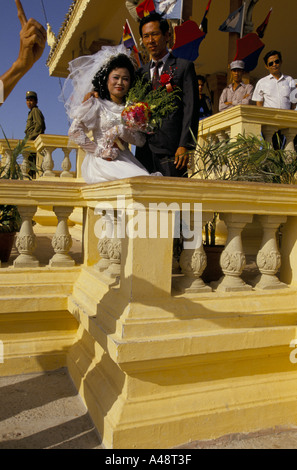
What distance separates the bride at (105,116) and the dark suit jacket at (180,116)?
0.20 meters

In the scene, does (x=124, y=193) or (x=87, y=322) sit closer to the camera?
(x=124, y=193)

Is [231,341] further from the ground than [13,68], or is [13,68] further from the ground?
[13,68]

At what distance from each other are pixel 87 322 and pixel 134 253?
74cm

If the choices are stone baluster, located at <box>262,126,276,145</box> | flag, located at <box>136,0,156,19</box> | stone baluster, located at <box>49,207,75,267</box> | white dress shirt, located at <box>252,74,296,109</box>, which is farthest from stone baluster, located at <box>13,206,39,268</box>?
flag, located at <box>136,0,156,19</box>

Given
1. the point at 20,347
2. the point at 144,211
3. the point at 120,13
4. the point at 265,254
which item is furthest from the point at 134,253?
the point at 120,13

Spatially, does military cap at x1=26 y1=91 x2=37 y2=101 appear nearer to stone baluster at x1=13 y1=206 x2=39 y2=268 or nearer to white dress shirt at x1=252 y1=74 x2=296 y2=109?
white dress shirt at x1=252 y1=74 x2=296 y2=109

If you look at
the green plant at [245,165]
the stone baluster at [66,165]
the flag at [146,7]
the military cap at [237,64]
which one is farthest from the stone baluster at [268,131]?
the stone baluster at [66,165]

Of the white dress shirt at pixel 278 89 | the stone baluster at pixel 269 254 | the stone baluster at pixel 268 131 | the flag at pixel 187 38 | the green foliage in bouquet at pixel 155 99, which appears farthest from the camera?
the flag at pixel 187 38

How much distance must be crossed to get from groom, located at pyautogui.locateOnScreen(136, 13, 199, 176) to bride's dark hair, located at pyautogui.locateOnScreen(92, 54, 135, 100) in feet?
0.54

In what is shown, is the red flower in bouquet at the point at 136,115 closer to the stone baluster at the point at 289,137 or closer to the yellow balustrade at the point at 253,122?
the yellow balustrade at the point at 253,122

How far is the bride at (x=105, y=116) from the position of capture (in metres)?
3.42

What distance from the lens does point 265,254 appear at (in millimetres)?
2699

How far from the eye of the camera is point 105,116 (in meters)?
3.44
